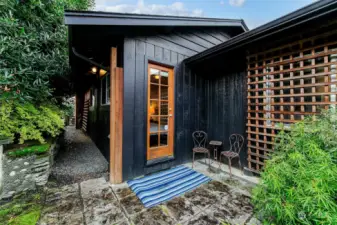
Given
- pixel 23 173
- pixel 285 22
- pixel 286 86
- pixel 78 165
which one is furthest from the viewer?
pixel 78 165

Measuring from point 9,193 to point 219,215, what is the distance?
303cm

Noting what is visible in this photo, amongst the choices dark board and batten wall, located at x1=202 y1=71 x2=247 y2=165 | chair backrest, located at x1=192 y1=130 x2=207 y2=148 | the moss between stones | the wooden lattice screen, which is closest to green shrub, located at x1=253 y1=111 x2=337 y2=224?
the wooden lattice screen

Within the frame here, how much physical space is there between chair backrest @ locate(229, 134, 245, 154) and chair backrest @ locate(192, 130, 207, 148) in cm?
63

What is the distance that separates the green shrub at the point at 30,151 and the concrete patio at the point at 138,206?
65 centimetres

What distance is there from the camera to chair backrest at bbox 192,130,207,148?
3744mm

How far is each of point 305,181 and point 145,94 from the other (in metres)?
2.49

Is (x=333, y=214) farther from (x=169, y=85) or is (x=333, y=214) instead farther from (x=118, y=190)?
(x=169, y=85)

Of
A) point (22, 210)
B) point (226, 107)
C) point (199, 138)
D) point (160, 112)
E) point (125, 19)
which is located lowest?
point (22, 210)

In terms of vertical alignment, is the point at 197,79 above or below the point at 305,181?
above

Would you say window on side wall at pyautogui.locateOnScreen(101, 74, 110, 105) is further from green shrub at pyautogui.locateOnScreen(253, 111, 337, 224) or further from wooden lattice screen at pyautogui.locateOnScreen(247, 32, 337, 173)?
green shrub at pyautogui.locateOnScreen(253, 111, 337, 224)

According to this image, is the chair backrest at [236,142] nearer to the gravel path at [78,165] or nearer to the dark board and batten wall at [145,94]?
the dark board and batten wall at [145,94]

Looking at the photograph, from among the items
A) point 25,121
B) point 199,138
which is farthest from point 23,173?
point 199,138

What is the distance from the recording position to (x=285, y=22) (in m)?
2.05

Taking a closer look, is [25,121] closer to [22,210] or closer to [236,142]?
[22,210]
